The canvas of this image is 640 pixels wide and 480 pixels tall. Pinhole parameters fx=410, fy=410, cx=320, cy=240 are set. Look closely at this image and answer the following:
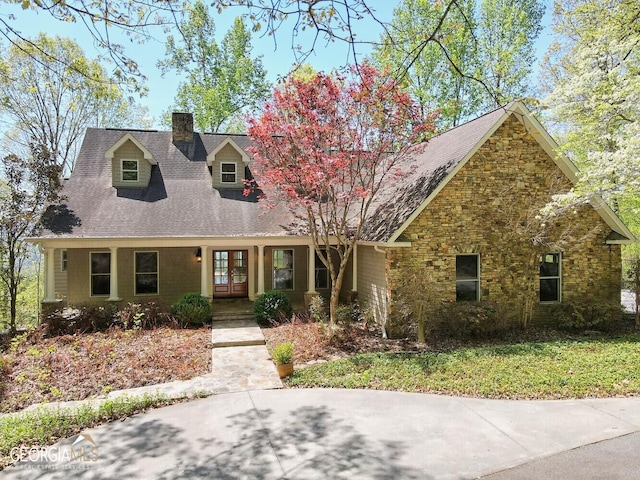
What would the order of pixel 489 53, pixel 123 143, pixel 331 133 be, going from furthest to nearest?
pixel 489 53 < pixel 123 143 < pixel 331 133

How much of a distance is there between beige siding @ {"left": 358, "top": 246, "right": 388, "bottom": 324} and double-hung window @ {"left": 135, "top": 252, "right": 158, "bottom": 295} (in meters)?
6.92

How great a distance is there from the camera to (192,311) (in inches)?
469

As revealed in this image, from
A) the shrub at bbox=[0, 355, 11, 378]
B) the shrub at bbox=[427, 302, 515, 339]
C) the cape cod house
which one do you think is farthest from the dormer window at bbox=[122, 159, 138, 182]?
the shrub at bbox=[427, 302, 515, 339]

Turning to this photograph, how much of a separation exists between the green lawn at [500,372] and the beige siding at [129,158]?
10.0 metres

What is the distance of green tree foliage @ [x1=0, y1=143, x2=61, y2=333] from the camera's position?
11.9 meters

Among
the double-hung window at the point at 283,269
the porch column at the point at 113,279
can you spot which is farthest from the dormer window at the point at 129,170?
the double-hung window at the point at 283,269

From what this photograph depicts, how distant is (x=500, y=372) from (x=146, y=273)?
1121 centimetres

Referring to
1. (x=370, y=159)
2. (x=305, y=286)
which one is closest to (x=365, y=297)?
(x=305, y=286)

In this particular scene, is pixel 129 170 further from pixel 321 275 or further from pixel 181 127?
pixel 321 275

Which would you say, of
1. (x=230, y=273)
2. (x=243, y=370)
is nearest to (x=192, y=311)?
(x=230, y=273)

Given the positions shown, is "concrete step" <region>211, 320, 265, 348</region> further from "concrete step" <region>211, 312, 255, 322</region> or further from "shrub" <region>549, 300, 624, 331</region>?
"shrub" <region>549, 300, 624, 331</region>

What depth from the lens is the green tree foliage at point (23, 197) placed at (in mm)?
11891

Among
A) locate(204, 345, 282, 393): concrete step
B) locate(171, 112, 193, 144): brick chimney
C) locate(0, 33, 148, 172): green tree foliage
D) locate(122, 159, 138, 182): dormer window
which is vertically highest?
locate(0, 33, 148, 172): green tree foliage

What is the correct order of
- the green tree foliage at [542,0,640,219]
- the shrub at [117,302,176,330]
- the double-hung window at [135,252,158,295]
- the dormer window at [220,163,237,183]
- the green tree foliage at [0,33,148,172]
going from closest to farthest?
the green tree foliage at [542,0,640,219], the shrub at [117,302,176,330], the double-hung window at [135,252,158,295], the dormer window at [220,163,237,183], the green tree foliage at [0,33,148,172]
